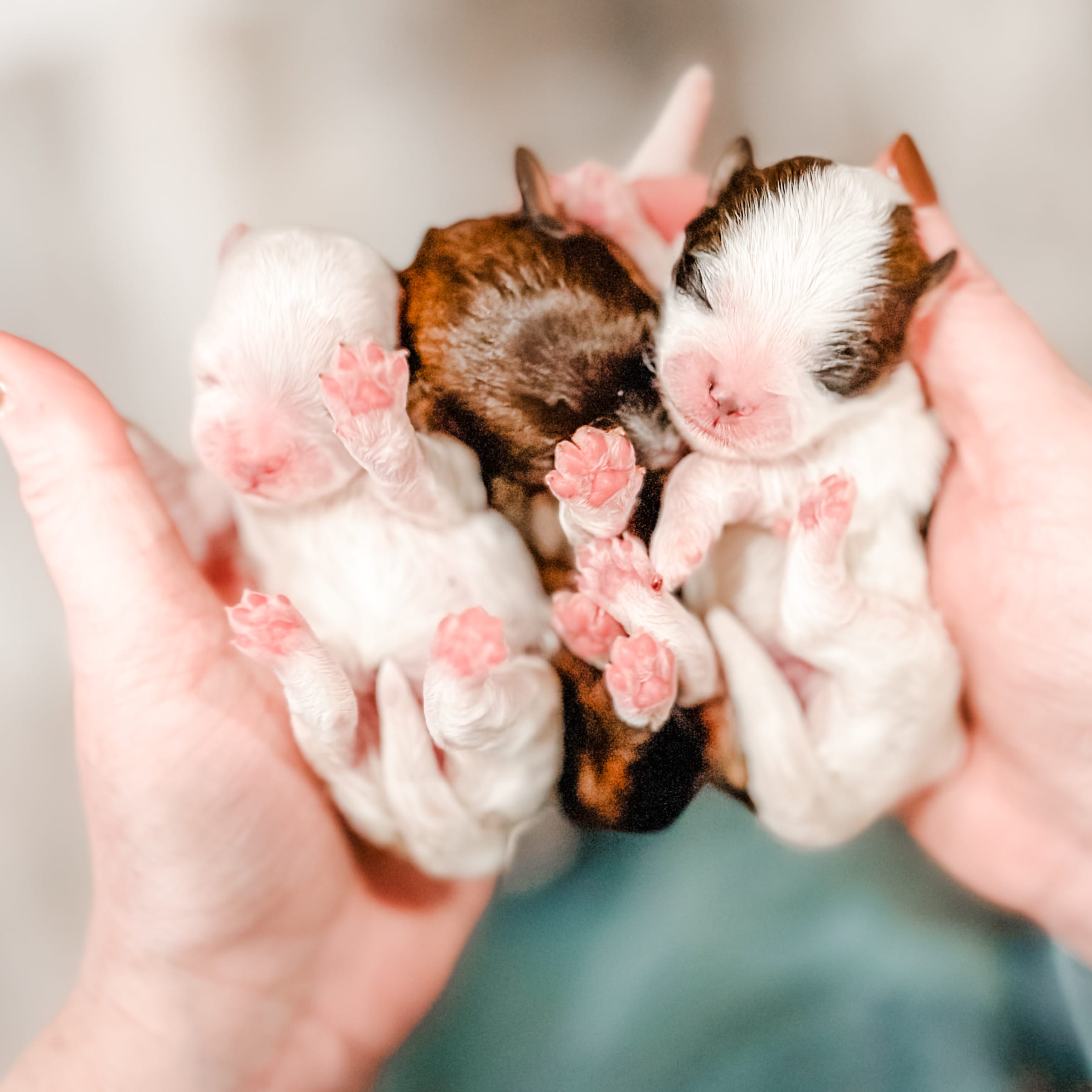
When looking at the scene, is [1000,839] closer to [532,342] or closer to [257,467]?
[532,342]

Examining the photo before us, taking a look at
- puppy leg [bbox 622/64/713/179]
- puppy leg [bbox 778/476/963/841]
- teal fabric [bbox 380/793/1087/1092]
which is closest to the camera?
→ puppy leg [bbox 778/476/963/841]

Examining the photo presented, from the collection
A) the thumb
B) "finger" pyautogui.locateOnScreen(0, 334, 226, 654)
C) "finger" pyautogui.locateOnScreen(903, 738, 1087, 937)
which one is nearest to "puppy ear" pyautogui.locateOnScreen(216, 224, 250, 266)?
"finger" pyautogui.locateOnScreen(0, 334, 226, 654)

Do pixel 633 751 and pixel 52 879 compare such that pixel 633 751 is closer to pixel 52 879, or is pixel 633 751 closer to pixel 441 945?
pixel 441 945

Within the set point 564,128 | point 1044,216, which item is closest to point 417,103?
point 564,128

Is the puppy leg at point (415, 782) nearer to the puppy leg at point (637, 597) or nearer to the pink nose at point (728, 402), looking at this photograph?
the puppy leg at point (637, 597)

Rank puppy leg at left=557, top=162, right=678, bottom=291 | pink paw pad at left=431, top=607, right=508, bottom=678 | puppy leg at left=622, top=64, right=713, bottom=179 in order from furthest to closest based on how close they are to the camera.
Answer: puppy leg at left=622, top=64, right=713, bottom=179
puppy leg at left=557, top=162, right=678, bottom=291
pink paw pad at left=431, top=607, right=508, bottom=678

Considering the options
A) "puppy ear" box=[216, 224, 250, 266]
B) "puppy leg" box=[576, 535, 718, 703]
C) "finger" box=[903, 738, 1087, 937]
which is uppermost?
"puppy ear" box=[216, 224, 250, 266]

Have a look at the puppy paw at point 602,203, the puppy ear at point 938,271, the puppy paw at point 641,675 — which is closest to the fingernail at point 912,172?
the puppy ear at point 938,271

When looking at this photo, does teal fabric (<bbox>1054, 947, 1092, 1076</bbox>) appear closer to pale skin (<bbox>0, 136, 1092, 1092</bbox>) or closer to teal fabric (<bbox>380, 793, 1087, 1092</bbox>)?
teal fabric (<bbox>380, 793, 1087, 1092</bbox>)
